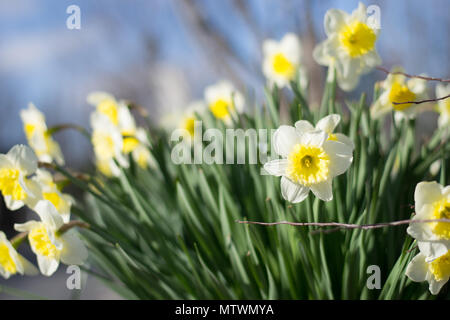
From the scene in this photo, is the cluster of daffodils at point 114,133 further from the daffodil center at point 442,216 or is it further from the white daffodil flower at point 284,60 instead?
the daffodil center at point 442,216

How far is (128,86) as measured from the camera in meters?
11.5

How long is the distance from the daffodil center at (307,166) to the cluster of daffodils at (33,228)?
0.31 meters

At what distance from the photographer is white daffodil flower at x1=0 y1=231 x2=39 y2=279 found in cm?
55

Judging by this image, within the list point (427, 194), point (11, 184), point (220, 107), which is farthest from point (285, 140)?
point (220, 107)

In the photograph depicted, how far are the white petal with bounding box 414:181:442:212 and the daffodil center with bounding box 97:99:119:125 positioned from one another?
69 centimetres

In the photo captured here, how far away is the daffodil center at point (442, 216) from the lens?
425 millimetres

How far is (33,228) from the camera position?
554mm

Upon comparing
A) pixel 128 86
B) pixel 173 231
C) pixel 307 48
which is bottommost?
pixel 173 231

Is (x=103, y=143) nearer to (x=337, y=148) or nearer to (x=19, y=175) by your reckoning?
(x=19, y=175)

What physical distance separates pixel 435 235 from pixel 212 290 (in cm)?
31

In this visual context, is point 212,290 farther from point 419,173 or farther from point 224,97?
point 224,97

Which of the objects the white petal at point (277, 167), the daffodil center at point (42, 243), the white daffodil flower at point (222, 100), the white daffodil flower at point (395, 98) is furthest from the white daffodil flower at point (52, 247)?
the white daffodil flower at point (222, 100)

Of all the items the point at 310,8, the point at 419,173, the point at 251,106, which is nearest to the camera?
the point at 419,173
